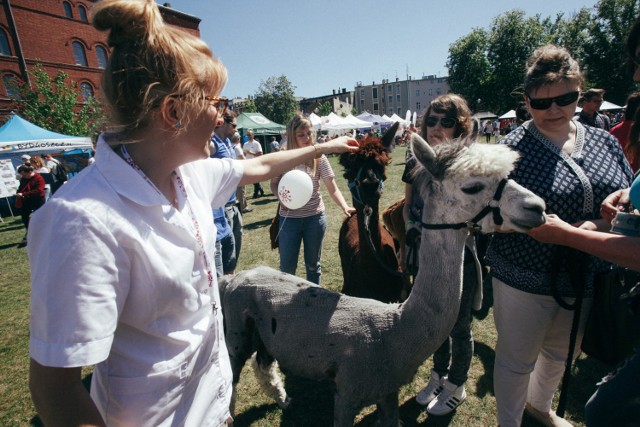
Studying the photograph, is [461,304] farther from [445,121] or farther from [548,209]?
[445,121]

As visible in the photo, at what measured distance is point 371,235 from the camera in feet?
10.2

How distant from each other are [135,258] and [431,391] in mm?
2897

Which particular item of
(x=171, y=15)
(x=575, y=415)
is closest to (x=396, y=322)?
(x=575, y=415)

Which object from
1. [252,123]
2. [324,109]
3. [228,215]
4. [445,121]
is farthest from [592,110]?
[324,109]

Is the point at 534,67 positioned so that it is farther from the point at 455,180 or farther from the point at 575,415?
the point at 575,415

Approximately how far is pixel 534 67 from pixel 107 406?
8.86 feet

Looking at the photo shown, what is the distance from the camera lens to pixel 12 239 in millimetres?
9648

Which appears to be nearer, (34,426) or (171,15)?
(34,426)

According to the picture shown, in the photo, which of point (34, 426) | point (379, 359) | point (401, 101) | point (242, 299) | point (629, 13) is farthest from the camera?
point (401, 101)

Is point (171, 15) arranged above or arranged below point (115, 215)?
above

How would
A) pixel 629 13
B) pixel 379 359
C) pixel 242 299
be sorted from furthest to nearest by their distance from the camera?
pixel 629 13 → pixel 242 299 → pixel 379 359

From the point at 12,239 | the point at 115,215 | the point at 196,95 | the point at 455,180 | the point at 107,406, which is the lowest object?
the point at 12,239

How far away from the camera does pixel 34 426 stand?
289 cm

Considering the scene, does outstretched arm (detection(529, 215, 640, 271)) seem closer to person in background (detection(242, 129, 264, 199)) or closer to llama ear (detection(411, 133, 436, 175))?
llama ear (detection(411, 133, 436, 175))
